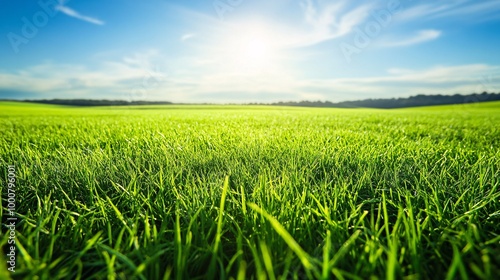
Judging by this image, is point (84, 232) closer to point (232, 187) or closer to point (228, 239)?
point (228, 239)

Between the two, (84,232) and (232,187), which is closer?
(84,232)

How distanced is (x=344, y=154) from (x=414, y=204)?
1256mm

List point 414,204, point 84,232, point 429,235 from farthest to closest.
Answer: point 414,204
point 84,232
point 429,235

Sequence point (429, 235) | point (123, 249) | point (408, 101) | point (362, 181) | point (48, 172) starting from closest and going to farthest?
point (123, 249), point (429, 235), point (362, 181), point (48, 172), point (408, 101)

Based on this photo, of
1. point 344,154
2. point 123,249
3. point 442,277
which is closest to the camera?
point 442,277

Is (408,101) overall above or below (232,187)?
below

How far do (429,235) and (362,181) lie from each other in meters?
0.77

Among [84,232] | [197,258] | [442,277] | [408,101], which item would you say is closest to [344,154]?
[442,277]

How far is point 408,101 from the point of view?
12800 centimetres

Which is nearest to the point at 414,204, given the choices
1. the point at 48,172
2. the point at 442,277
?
the point at 442,277

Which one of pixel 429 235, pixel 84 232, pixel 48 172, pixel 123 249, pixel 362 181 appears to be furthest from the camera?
pixel 48 172

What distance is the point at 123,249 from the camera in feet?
4.32

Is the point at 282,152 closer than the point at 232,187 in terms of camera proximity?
No

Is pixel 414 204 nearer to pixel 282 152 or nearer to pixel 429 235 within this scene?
pixel 429 235
